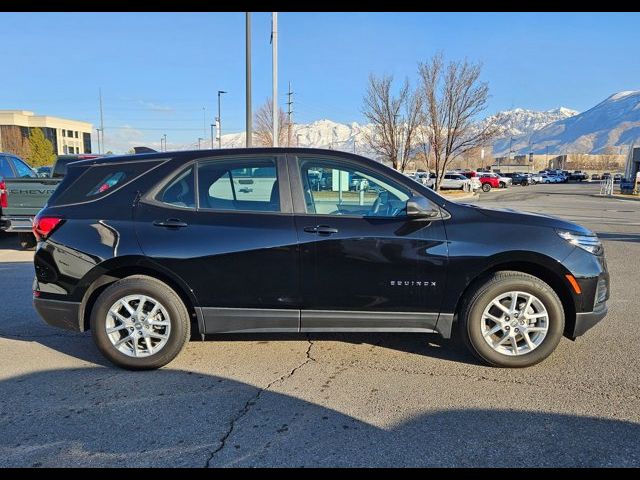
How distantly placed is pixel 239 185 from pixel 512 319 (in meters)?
2.52

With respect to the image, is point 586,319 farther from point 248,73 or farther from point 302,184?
point 248,73

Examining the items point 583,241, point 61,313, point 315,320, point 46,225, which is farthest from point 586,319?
point 46,225

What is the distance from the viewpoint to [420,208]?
11.7 feet

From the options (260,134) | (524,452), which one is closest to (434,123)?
(260,134)

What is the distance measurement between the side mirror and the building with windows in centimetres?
6836

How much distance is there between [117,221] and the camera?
147 inches

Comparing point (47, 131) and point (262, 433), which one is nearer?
point (262, 433)

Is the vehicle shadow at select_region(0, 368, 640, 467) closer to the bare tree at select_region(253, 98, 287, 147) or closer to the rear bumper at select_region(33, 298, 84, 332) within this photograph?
the rear bumper at select_region(33, 298, 84, 332)

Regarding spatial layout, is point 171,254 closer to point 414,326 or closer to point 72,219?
point 72,219

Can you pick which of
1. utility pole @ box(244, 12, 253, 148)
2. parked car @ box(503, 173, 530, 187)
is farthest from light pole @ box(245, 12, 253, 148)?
parked car @ box(503, 173, 530, 187)

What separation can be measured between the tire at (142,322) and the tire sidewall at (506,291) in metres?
2.37

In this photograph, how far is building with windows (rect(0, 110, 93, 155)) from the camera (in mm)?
63853

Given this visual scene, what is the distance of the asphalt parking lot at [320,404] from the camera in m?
2.68

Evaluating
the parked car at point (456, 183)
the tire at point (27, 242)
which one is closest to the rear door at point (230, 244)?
the tire at point (27, 242)
